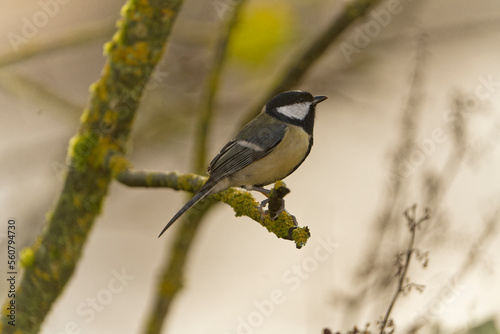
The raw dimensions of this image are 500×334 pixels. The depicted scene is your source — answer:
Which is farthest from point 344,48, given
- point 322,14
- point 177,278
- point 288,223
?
point 288,223

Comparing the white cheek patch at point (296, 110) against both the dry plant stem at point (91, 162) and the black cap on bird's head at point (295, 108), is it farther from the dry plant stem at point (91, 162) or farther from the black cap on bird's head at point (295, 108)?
the dry plant stem at point (91, 162)

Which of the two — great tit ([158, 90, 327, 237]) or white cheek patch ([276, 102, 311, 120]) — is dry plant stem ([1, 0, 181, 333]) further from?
white cheek patch ([276, 102, 311, 120])

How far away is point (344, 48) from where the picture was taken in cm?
358

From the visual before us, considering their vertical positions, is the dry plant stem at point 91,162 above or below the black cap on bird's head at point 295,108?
below

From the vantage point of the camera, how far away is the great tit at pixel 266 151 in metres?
2.46

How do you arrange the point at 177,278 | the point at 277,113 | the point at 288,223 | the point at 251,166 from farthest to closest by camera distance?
the point at 177,278 → the point at 277,113 → the point at 251,166 → the point at 288,223

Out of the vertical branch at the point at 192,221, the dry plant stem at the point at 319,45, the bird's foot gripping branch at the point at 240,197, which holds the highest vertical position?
the dry plant stem at the point at 319,45

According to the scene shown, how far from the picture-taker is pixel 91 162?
103 inches

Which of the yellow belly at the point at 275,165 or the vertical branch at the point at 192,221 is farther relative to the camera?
the vertical branch at the point at 192,221

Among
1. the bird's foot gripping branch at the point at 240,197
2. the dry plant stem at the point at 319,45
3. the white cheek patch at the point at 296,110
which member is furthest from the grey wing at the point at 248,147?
the dry plant stem at the point at 319,45

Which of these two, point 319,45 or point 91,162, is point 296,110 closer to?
point 319,45

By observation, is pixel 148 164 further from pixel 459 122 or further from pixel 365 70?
pixel 459 122

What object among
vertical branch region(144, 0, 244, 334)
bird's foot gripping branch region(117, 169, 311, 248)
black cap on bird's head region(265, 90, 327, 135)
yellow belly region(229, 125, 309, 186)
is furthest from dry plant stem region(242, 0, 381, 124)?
bird's foot gripping branch region(117, 169, 311, 248)

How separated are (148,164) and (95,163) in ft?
6.59
